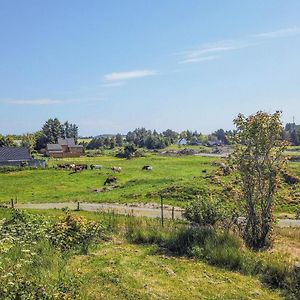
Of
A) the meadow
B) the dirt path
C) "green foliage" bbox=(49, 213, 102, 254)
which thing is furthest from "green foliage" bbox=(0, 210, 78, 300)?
the dirt path

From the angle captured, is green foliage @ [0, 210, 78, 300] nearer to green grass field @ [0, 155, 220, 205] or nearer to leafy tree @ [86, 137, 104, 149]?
green grass field @ [0, 155, 220, 205]

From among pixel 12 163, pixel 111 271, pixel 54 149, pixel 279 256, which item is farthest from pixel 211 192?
pixel 54 149

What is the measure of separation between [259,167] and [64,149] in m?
91.7

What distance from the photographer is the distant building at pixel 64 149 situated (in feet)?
322

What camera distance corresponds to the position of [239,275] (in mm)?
10672

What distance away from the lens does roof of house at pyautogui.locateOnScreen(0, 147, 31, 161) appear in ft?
212

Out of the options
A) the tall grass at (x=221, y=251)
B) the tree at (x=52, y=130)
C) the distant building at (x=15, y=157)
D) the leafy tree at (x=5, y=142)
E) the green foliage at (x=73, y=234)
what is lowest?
the tall grass at (x=221, y=251)

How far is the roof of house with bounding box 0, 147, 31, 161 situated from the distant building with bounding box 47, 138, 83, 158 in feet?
97.8

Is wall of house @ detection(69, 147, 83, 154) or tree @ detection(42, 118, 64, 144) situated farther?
tree @ detection(42, 118, 64, 144)

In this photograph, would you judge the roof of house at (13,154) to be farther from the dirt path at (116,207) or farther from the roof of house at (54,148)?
the dirt path at (116,207)

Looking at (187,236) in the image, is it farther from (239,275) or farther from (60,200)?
(60,200)

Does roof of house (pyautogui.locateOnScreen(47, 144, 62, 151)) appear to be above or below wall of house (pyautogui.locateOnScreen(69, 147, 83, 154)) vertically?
above

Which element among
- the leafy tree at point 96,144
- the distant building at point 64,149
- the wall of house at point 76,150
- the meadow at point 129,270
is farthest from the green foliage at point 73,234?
the leafy tree at point 96,144

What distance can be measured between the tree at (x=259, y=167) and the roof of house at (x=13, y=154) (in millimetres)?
56904
